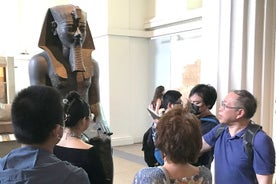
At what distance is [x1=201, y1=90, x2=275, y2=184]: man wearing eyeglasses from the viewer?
2023 millimetres

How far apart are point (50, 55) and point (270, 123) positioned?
6.73 feet

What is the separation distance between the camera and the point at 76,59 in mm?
2783

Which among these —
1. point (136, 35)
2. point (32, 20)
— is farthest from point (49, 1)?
point (136, 35)

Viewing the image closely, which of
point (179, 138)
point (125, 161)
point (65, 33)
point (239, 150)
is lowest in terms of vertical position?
point (125, 161)

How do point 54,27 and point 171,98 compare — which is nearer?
point 171,98

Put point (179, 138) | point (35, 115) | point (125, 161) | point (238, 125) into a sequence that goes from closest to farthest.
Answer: point (35, 115), point (179, 138), point (238, 125), point (125, 161)

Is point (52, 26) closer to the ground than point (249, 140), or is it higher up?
higher up

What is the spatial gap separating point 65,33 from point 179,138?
1666 mm

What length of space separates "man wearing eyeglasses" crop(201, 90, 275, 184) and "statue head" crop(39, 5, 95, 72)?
4.19ft

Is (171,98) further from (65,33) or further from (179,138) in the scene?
(179,138)

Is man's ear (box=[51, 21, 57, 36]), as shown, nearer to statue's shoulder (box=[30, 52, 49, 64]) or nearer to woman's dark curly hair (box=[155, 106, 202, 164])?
statue's shoulder (box=[30, 52, 49, 64])

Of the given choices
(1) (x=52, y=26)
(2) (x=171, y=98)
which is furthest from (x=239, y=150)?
(1) (x=52, y=26)

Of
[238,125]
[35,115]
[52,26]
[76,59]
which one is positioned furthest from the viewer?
[52,26]

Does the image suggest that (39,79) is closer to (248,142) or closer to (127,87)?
(248,142)
